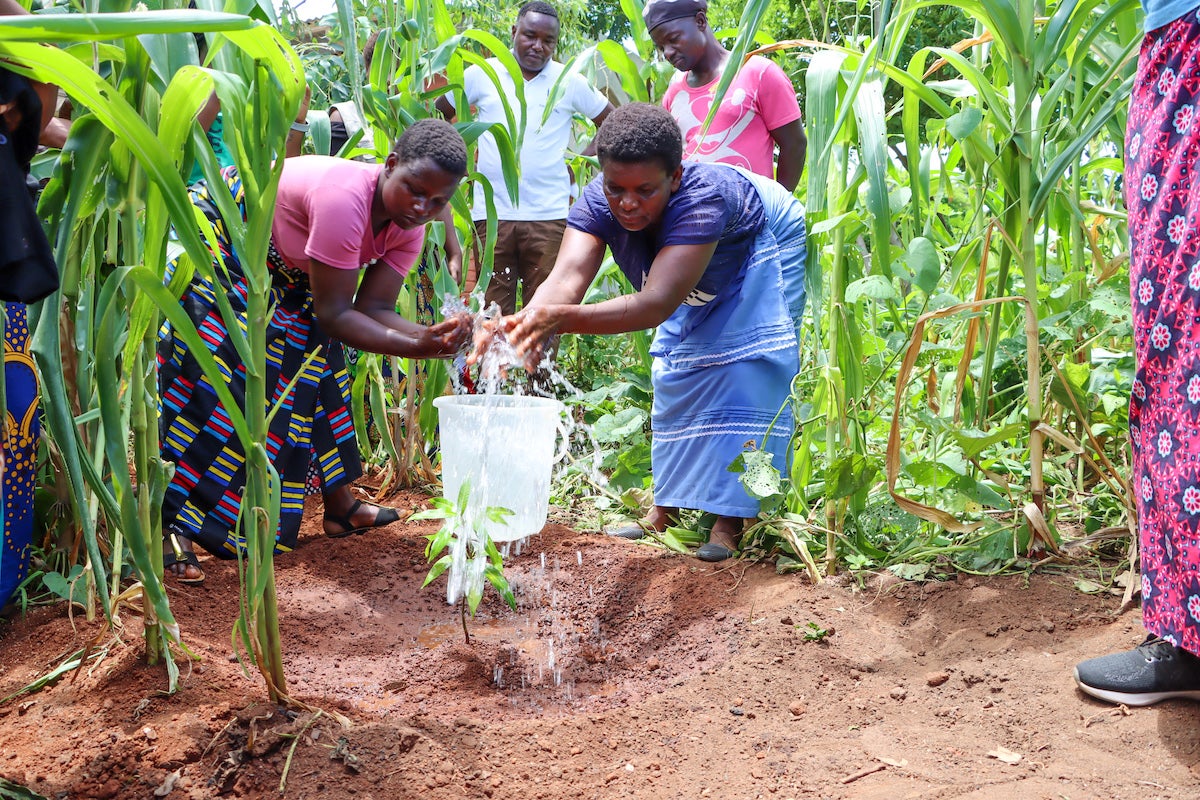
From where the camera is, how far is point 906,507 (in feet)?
6.55

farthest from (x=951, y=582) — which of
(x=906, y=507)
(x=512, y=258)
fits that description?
(x=512, y=258)

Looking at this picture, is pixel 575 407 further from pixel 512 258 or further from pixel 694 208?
pixel 694 208

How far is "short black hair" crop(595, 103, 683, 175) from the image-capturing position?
2035 millimetres

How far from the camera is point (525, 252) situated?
3.82 meters

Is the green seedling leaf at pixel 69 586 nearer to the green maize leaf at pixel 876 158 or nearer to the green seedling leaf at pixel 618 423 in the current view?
the green seedling leaf at pixel 618 423

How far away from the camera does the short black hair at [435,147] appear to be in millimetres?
2037

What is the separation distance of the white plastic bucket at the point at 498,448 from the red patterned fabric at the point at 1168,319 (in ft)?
3.91

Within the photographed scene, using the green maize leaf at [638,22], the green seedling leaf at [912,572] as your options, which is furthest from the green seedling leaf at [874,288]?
the green maize leaf at [638,22]

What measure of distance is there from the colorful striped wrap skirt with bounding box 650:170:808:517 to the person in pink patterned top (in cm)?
43

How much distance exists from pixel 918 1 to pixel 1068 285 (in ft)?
2.44

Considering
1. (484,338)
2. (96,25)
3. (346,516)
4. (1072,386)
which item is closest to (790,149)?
(1072,386)

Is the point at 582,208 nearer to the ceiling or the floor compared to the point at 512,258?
nearer to the ceiling

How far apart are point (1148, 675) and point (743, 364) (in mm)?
1152

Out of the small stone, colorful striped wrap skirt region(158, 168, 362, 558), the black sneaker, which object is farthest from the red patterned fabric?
colorful striped wrap skirt region(158, 168, 362, 558)
